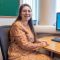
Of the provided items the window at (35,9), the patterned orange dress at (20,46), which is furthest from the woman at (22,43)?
the window at (35,9)

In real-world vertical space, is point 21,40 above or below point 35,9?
below

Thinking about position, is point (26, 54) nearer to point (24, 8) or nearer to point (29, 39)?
point (29, 39)

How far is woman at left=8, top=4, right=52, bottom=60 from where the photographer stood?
7.25ft

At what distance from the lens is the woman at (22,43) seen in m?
2.21

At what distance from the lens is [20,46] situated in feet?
7.33

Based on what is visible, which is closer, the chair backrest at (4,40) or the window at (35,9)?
the chair backrest at (4,40)

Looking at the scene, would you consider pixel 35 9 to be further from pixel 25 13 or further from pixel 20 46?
pixel 20 46

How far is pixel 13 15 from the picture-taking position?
3.43 meters

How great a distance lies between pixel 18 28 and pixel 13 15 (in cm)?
123

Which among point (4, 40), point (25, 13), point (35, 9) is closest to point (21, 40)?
point (4, 40)

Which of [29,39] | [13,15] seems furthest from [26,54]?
[13,15]

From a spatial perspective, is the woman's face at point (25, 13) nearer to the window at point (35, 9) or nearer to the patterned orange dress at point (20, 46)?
the patterned orange dress at point (20, 46)

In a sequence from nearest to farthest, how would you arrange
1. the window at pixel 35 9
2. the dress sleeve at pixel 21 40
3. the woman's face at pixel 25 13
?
the dress sleeve at pixel 21 40 → the woman's face at pixel 25 13 → the window at pixel 35 9

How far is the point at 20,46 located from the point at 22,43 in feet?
0.24
